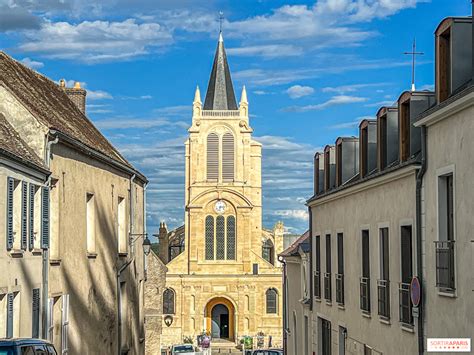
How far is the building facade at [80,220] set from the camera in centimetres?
1820

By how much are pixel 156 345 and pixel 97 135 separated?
16234mm

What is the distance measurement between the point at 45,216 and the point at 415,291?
713cm

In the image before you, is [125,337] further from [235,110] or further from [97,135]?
[235,110]

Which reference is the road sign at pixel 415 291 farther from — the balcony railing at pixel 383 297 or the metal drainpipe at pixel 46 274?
the metal drainpipe at pixel 46 274

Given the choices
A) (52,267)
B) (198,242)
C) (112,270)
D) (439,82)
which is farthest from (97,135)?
(198,242)

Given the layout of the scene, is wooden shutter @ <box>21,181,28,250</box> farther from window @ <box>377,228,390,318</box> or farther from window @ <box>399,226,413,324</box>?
window @ <box>377,228,390,318</box>

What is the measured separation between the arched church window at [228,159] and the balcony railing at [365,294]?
7605cm

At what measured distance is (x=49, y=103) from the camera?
22.5 meters

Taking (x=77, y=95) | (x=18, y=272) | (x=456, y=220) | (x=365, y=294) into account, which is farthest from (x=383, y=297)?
(x=77, y=95)

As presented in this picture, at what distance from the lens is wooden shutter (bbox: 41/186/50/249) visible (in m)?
17.6

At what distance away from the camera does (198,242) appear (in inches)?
3728

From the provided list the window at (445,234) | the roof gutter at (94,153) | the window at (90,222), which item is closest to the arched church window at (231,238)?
the roof gutter at (94,153)

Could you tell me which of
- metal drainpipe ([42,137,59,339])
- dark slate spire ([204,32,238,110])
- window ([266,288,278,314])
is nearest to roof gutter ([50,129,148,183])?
metal drainpipe ([42,137,59,339])

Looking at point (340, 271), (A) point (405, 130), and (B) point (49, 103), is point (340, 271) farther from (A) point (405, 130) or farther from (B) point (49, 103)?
(B) point (49, 103)
